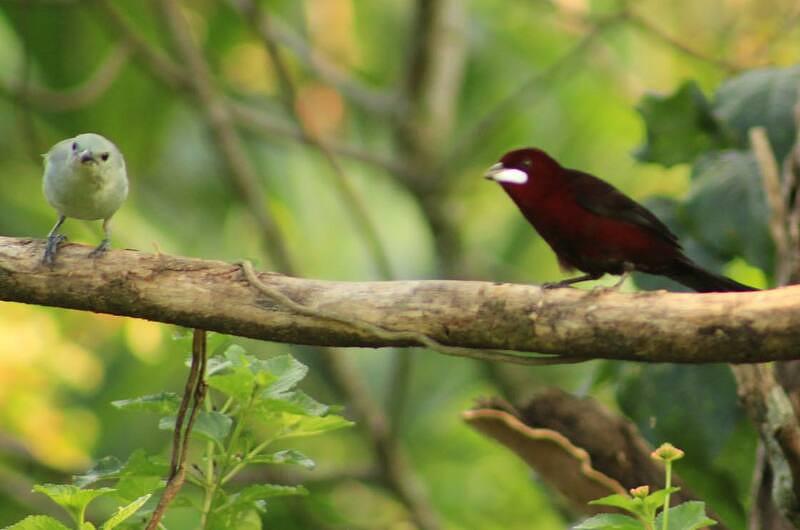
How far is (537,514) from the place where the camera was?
5832mm

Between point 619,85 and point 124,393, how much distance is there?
2.71 metres

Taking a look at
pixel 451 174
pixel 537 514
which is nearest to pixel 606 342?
pixel 451 174

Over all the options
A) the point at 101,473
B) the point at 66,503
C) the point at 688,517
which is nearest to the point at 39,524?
the point at 66,503

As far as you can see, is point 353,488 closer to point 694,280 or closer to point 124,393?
point 124,393

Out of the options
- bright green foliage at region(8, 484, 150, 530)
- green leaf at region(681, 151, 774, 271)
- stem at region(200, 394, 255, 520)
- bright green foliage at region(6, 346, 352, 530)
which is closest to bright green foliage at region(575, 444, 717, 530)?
bright green foliage at region(6, 346, 352, 530)

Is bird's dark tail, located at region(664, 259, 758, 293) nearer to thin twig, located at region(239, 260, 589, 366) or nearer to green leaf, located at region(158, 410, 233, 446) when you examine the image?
thin twig, located at region(239, 260, 589, 366)

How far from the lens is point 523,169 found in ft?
11.0

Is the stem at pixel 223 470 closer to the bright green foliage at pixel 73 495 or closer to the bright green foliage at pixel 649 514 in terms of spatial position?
the bright green foliage at pixel 73 495

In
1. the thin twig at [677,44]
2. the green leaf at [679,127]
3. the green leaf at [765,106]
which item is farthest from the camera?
the thin twig at [677,44]

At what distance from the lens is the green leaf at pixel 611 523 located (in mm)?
1992

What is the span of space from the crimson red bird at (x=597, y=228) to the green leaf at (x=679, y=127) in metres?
0.53

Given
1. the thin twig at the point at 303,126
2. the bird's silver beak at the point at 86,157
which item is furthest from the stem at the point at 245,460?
the thin twig at the point at 303,126

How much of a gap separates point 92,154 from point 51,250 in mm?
554

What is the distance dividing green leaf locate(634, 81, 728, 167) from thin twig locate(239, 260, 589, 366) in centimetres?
154
